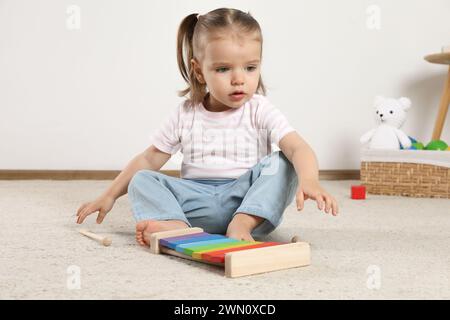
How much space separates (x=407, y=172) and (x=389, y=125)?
10.0 inches

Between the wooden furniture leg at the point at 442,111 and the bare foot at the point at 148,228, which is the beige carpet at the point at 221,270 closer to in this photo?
the bare foot at the point at 148,228

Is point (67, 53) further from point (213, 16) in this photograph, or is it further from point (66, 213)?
point (213, 16)

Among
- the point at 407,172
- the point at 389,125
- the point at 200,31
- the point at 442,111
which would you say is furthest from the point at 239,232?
the point at 442,111

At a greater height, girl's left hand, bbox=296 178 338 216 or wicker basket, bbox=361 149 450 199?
girl's left hand, bbox=296 178 338 216

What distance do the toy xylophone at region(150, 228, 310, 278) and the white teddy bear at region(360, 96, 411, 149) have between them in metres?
1.07

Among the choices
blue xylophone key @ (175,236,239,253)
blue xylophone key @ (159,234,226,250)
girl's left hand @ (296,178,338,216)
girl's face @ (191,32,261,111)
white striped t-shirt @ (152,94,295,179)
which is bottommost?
blue xylophone key @ (159,234,226,250)

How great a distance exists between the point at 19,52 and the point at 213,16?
1.12 metres

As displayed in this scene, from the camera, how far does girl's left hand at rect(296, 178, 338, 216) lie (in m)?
0.74

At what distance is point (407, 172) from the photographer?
1.57 m

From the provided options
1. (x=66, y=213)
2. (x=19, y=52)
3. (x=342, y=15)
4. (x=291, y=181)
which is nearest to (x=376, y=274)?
(x=291, y=181)

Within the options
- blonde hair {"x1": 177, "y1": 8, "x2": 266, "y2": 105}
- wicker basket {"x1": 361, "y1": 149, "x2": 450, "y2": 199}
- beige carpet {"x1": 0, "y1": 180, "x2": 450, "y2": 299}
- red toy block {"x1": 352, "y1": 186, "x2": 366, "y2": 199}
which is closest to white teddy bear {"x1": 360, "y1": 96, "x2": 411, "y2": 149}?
wicker basket {"x1": 361, "y1": 149, "x2": 450, "y2": 199}

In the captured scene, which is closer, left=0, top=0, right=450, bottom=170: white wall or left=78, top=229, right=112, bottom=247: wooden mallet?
left=78, top=229, right=112, bottom=247: wooden mallet

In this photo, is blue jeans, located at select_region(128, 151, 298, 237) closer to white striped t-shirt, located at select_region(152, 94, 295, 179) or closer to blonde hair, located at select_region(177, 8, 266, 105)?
white striped t-shirt, located at select_region(152, 94, 295, 179)

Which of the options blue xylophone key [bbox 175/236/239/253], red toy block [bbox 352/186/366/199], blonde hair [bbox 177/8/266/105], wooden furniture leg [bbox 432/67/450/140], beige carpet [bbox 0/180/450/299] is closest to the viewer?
A: beige carpet [bbox 0/180/450/299]
